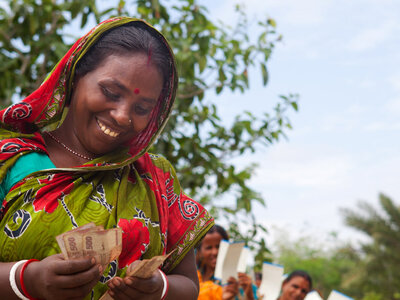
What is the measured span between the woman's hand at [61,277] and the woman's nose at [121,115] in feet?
1.44

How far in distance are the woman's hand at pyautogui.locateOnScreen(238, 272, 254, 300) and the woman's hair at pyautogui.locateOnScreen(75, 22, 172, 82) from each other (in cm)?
297

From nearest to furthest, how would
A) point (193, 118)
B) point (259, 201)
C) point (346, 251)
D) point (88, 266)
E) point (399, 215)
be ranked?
point (88, 266) < point (259, 201) < point (193, 118) < point (399, 215) < point (346, 251)

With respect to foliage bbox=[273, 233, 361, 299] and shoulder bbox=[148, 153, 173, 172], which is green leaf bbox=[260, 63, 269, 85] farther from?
foliage bbox=[273, 233, 361, 299]

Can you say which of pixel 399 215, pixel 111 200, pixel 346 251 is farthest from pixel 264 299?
pixel 346 251

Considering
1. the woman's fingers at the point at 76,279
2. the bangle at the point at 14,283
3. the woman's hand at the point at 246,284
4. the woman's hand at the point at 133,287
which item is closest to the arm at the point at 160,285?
the woman's hand at the point at 133,287

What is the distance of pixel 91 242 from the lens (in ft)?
4.16

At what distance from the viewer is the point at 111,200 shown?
1517 mm

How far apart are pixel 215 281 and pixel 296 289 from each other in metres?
1.13

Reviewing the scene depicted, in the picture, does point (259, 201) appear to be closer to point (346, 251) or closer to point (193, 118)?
point (193, 118)

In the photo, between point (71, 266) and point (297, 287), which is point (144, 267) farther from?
point (297, 287)

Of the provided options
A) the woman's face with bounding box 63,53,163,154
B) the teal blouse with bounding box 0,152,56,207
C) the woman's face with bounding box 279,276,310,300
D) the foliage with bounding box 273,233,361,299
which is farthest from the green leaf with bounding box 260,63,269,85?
the foliage with bounding box 273,233,361,299

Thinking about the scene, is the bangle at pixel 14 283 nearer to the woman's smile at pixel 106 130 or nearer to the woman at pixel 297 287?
the woman's smile at pixel 106 130

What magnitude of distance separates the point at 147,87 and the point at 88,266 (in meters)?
0.58

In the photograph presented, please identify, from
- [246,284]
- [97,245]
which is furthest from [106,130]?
[246,284]
